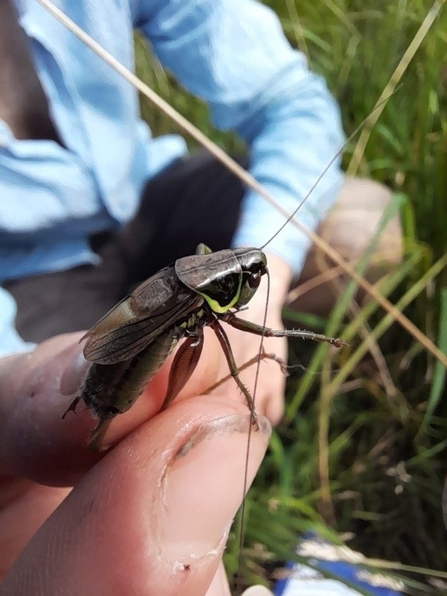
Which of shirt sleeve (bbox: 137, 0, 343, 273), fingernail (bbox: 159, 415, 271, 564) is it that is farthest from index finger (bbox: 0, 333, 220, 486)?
shirt sleeve (bbox: 137, 0, 343, 273)

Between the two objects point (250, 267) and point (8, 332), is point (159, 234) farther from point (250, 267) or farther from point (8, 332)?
point (250, 267)

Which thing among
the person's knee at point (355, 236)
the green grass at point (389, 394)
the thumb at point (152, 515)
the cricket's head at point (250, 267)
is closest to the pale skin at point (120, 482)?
the thumb at point (152, 515)

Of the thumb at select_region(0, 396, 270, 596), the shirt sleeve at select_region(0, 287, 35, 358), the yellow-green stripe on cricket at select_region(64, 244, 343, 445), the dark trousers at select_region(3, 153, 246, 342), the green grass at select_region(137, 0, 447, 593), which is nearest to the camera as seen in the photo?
the thumb at select_region(0, 396, 270, 596)

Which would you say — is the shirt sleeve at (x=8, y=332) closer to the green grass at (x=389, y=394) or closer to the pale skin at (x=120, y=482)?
the pale skin at (x=120, y=482)

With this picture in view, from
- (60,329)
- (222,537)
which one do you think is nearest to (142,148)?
(60,329)

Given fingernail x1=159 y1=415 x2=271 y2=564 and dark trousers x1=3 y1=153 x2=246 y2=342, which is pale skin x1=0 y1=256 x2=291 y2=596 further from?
dark trousers x1=3 y1=153 x2=246 y2=342

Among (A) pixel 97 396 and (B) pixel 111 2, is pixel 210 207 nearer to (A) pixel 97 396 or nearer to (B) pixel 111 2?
(B) pixel 111 2
